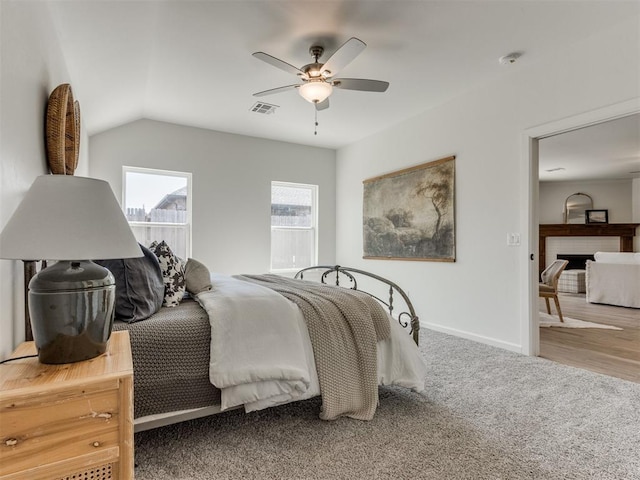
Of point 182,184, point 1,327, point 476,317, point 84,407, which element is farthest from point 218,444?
point 182,184

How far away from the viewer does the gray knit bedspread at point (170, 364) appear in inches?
64.7

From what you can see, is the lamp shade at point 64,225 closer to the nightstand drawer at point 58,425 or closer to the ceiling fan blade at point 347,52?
the nightstand drawer at point 58,425

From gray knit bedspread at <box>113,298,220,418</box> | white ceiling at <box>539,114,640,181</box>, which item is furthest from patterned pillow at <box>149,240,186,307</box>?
white ceiling at <box>539,114,640,181</box>

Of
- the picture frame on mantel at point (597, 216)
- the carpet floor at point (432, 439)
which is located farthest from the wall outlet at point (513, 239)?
the picture frame on mantel at point (597, 216)

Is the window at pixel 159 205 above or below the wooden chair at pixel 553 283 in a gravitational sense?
above

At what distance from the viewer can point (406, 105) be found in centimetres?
413

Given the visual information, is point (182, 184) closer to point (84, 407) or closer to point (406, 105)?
point (406, 105)

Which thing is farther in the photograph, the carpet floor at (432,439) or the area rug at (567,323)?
the area rug at (567,323)

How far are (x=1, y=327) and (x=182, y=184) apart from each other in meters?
3.79

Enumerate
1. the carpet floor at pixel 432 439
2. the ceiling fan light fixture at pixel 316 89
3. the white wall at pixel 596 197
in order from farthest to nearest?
the white wall at pixel 596 197
the ceiling fan light fixture at pixel 316 89
the carpet floor at pixel 432 439

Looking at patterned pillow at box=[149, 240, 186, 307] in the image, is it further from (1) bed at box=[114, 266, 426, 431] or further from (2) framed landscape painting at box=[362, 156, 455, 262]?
(2) framed landscape painting at box=[362, 156, 455, 262]

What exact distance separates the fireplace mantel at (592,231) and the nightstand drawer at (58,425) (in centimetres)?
932

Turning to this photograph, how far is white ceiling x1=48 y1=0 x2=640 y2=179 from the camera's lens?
2.38 meters

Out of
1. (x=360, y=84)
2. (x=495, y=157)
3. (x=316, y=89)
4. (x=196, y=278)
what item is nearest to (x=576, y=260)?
(x=495, y=157)
